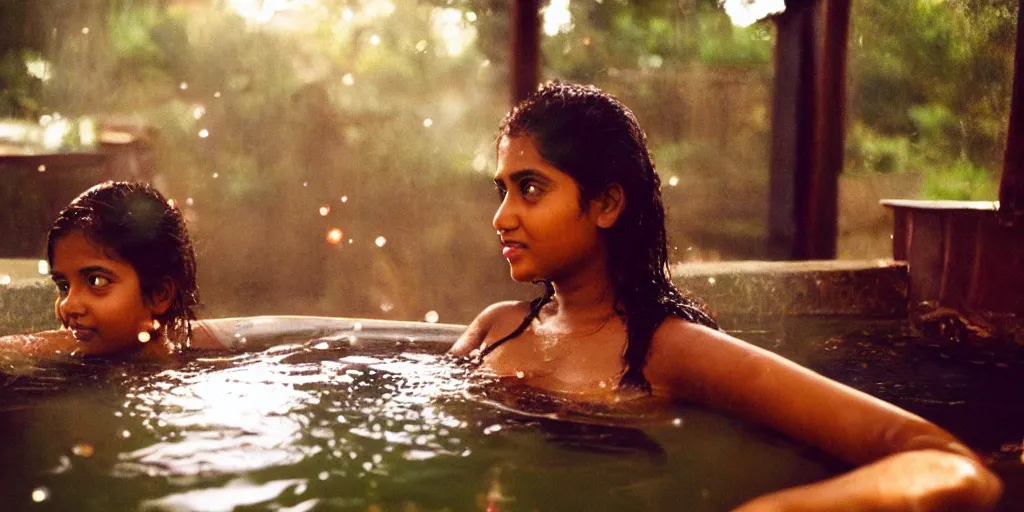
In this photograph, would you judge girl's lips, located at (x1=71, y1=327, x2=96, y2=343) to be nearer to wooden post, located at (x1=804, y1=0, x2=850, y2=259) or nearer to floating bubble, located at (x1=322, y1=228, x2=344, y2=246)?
wooden post, located at (x1=804, y1=0, x2=850, y2=259)

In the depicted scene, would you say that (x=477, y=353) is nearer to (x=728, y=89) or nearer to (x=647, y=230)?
(x=647, y=230)

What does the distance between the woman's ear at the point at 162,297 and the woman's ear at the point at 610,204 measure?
5.73ft

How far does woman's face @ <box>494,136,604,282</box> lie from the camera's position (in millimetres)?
2865

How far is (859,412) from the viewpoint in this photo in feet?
7.29

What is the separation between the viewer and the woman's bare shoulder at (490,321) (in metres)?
3.40

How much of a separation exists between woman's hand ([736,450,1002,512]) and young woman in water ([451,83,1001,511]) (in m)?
0.35

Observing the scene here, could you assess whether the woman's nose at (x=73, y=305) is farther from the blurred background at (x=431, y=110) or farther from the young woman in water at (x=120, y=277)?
the blurred background at (x=431, y=110)

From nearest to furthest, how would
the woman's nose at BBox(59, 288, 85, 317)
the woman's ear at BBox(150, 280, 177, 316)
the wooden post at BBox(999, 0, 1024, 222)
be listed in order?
the woman's nose at BBox(59, 288, 85, 317), the woman's ear at BBox(150, 280, 177, 316), the wooden post at BBox(999, 0, 1024, 222)

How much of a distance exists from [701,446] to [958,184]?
30.1ft

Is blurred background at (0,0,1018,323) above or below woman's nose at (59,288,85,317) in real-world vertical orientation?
above

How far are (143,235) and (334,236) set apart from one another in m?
6.38

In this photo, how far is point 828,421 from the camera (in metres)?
2.26

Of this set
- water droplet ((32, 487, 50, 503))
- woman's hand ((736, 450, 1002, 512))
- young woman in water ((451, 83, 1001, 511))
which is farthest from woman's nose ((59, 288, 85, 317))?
woman's hand ((736, 450, 1002, 512))

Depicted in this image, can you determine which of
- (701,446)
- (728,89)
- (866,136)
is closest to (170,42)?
(728,89)
